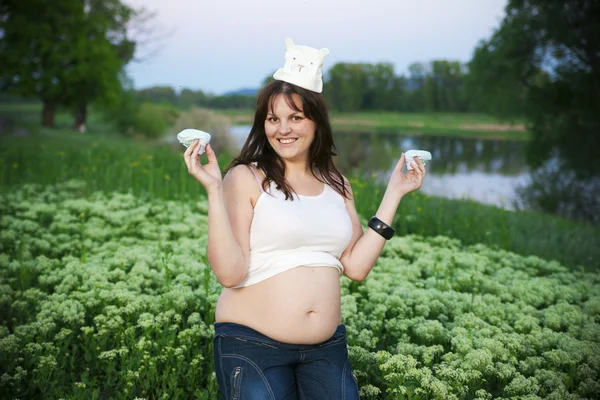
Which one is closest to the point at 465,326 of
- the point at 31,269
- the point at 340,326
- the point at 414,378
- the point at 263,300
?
the point at 414,378

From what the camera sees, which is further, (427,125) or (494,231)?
(427,125)

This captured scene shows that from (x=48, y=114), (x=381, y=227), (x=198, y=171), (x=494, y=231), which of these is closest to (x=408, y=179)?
(x=381, y=227)

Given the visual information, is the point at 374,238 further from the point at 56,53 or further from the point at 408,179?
the point at 56,53

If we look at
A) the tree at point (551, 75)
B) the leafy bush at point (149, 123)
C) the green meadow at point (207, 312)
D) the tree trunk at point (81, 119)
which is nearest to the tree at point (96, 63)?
the tree trunk at point (81, 119)

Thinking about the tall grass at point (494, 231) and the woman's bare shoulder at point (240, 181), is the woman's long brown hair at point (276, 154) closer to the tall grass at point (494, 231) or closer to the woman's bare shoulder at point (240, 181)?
the woman's bare shoulder at point (240, 181)

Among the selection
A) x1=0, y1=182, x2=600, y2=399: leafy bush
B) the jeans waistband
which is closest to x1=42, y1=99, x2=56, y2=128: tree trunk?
x1=0, y1=182, x2=600, y2=399: leafy bush

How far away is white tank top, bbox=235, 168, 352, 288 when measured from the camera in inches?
111

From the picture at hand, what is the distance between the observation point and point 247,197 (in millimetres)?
2871

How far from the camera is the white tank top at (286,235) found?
2824 millimetres

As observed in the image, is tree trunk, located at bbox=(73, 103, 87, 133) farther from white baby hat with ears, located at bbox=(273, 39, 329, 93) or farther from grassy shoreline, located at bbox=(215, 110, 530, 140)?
white baby hat with ears, located at bbox=(273, 39, 329, 93)

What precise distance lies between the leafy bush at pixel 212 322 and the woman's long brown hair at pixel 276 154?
119 cm

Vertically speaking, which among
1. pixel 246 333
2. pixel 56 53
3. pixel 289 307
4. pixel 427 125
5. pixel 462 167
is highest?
pixel 56 53

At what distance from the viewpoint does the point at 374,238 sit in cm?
315

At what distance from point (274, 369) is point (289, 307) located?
29cm
